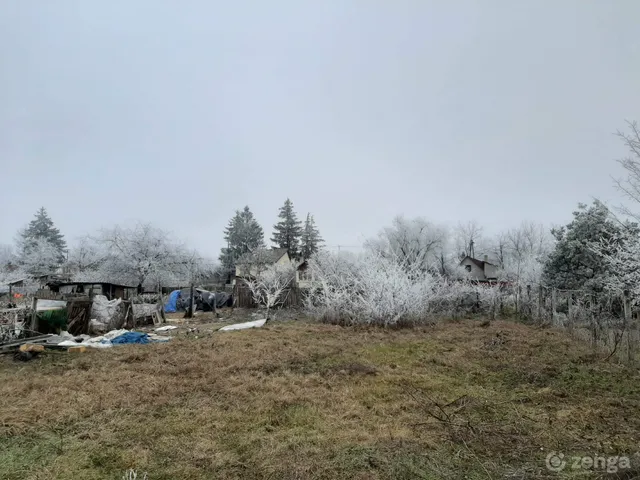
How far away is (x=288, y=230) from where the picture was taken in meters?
48.0

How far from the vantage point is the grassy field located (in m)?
3.24

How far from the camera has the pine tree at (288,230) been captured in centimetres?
4781

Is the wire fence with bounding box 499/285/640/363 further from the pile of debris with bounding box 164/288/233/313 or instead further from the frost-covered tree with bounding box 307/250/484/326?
the pile of debris with bounding box 164/288/233/313

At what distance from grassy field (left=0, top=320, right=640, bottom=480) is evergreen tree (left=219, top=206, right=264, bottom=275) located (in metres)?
35.8

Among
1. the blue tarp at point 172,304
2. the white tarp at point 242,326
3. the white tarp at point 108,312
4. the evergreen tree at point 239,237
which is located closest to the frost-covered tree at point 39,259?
the evergreen tree at point 239,237

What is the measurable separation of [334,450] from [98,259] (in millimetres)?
35750

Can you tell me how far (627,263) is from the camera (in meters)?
9.09

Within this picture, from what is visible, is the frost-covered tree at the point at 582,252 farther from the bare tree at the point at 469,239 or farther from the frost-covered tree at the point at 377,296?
the bare tree at the point at 469,239

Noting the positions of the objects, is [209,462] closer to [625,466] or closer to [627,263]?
[625,466]

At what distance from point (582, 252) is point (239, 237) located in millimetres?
35993

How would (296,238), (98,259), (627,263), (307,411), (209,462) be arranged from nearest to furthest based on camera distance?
(209,462) < (307,411) < (627,263) < (98,259) < (296,238)

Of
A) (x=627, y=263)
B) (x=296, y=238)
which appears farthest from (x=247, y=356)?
(x=296, y=238)

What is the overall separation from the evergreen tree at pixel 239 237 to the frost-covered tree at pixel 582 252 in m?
31.6

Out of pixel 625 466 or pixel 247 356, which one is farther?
pixel 247 356
